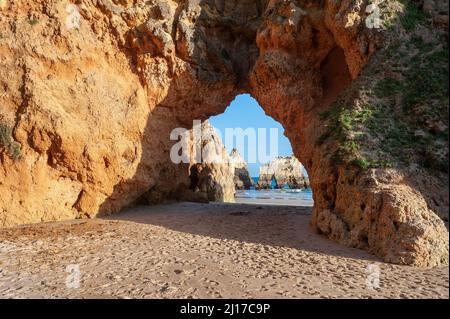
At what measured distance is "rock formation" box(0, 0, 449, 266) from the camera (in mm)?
7734

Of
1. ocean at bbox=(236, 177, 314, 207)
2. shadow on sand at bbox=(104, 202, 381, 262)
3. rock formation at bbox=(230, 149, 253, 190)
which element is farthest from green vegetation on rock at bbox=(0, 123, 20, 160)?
rock formation at bbox=(230, 149, 253, 190)

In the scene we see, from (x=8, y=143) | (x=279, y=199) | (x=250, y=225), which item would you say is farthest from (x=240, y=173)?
(x=8, y=143)

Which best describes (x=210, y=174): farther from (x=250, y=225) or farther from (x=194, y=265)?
(x=194, y=265)

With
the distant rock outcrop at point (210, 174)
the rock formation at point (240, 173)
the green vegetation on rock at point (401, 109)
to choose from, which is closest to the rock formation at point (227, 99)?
the green vegetation on rock at point (401, 109)

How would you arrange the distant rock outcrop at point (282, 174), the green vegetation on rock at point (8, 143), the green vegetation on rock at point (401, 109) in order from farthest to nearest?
the distant rock outcrop at point (282, 174), the green vegetation on rock at point (8, 143), the green vegetation on rock at point (401, 109)

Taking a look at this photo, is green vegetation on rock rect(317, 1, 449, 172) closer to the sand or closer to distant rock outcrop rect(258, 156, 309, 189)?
the sand

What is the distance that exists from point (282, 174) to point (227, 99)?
176 ft

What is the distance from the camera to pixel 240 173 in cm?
6297

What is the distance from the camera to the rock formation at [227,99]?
7.73 m

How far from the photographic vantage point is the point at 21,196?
413 inches

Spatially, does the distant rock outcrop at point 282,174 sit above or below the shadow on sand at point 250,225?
below

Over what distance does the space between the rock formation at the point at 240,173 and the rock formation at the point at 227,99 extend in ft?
133

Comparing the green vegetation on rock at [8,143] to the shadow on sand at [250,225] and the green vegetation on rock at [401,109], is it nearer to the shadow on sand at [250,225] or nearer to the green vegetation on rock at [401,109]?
Answer: the shadow on sand at [250,225]
